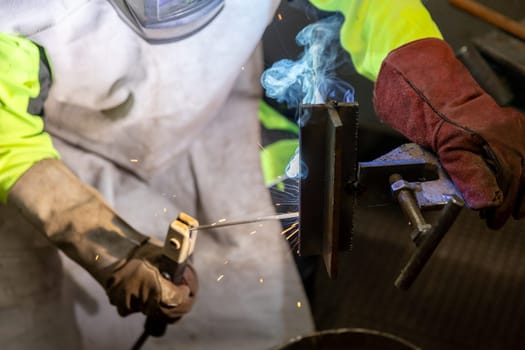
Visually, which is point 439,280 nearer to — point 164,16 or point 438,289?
point 438,289

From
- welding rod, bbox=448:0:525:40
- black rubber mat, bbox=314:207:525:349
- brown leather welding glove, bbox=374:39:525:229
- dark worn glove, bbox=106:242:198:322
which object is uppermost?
brown leather welding glove, bbox=374:39:525:229

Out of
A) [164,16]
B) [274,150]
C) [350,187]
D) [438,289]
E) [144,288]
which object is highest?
[164,16]

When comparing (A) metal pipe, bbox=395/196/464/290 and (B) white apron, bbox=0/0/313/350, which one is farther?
(B) white apron, bbox=0/0/313/350

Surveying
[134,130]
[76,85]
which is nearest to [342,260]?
[134,130]

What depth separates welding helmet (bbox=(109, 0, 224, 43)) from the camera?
0.89m

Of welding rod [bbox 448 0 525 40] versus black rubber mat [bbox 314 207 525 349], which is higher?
welding rod [bbox 448 0 525 40]

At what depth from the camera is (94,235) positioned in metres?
0.88

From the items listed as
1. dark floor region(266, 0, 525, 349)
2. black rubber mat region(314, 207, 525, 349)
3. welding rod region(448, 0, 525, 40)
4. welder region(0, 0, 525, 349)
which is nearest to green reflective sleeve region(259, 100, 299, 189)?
welder region(0, 0, 525, 349)

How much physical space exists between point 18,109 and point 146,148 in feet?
0.67

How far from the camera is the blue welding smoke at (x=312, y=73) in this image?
38.9 inches

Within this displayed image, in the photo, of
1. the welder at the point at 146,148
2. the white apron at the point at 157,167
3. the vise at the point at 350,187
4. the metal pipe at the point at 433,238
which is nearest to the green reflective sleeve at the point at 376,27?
the welder at the point at 146,148

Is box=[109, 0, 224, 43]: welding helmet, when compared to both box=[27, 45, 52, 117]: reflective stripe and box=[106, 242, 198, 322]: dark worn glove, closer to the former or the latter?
box=[27, 45, 52, 117]: reflective stripe

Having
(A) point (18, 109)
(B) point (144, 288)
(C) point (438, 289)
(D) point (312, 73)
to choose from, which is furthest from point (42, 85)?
(C) point (438, 289)

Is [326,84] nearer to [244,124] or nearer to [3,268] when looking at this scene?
[244,124]
